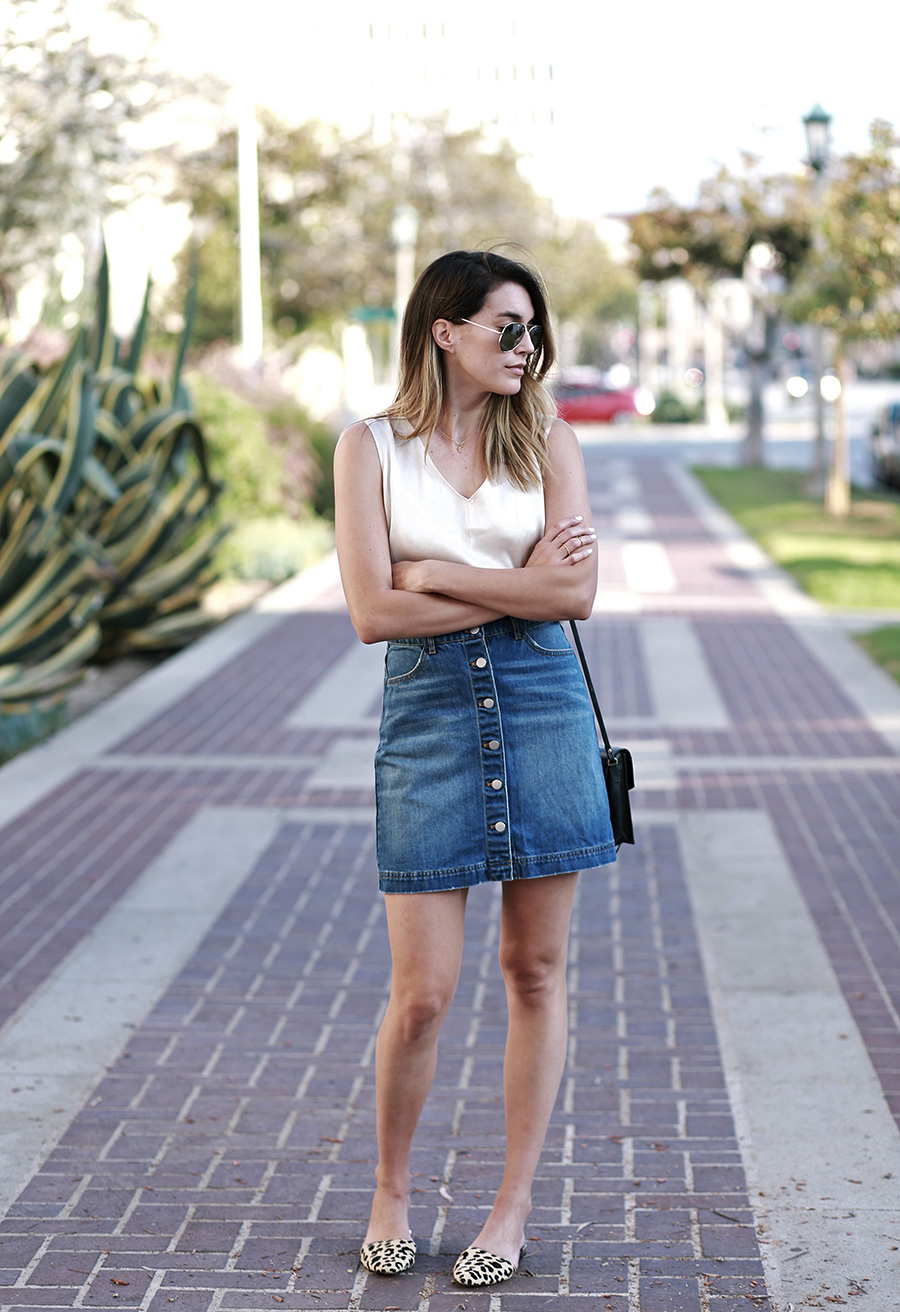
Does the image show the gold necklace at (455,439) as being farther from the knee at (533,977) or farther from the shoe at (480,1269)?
the shoe at (480,1269)

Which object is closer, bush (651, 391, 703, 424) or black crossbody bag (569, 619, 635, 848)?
black crossbody bag (569, 619, 635, 848)

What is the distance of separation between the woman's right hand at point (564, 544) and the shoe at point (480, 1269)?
1306 mm

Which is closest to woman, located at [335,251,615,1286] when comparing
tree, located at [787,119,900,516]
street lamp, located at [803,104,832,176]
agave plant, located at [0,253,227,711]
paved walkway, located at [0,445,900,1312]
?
paved walkway, located at [0,445,900,1312]

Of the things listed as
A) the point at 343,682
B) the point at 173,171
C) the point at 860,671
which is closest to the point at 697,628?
the point at 860,671

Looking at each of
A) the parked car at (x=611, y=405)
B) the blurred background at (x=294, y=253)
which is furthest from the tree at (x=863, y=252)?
the parked car at (x=611, y=405)

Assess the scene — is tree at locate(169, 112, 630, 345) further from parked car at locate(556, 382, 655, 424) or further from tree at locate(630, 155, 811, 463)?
parked car at locate(556, 382, 655, 424)

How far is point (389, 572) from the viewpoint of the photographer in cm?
Answer: 305

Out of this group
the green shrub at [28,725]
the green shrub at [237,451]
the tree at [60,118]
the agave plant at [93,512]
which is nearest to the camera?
the green shrub at [28,725]

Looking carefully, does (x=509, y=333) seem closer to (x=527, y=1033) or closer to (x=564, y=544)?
(x=564, y=544)

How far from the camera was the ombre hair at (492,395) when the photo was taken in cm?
304

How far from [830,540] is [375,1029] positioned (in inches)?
537

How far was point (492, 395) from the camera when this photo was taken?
124 inches

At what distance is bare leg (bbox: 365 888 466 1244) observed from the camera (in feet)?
9.95

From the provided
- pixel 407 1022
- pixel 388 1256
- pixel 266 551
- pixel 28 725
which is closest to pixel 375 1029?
pixel 388 1256
